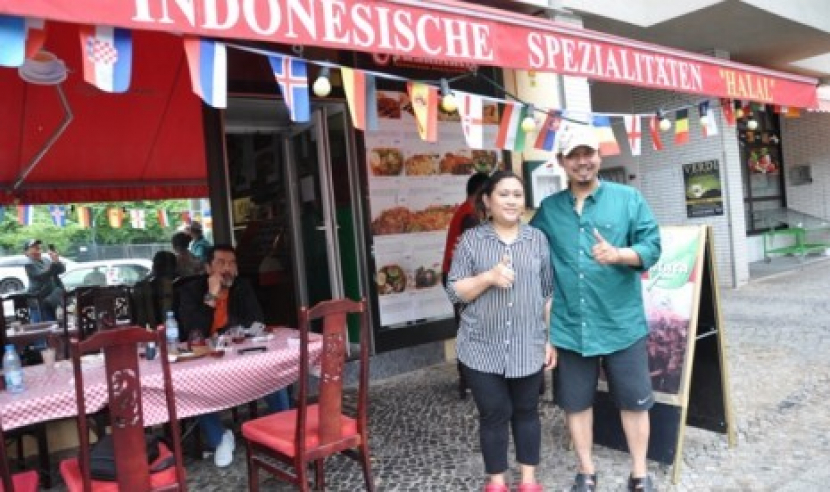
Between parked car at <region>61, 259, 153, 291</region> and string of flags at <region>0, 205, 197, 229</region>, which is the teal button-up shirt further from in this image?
parked car at <region>61, 259, 153, 291</region>

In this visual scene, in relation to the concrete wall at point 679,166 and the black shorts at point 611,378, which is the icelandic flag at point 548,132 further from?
the concrete wall at point 679,166

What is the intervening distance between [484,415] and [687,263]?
1.48 m

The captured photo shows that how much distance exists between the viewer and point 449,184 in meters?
6.52

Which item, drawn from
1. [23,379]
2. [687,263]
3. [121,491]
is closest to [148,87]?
[23,379]

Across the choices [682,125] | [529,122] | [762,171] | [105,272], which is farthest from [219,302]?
[762,171]

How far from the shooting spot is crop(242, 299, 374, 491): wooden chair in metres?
3.04

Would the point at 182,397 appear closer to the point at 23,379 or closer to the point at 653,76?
the point at 23,379

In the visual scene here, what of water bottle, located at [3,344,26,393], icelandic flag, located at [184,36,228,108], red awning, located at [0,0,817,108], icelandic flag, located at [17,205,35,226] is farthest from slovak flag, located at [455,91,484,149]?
icelandic flag, located at [17,205,35,226]

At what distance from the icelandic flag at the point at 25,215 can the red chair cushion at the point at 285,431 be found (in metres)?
8.32

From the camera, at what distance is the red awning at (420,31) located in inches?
96.4

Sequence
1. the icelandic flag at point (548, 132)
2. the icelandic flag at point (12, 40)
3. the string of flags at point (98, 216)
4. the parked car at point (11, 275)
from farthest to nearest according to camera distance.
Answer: the parked car at point (11, 275), the string of flags at point (98, 216), the icelandic flag at point (548, 132), the icelandic flag at point (12, 40)

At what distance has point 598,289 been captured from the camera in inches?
117

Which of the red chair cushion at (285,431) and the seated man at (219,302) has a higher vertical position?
the seated man at (219,302)

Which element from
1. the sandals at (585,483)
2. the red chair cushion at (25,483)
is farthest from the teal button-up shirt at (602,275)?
the red chair cushion at (25,483)
